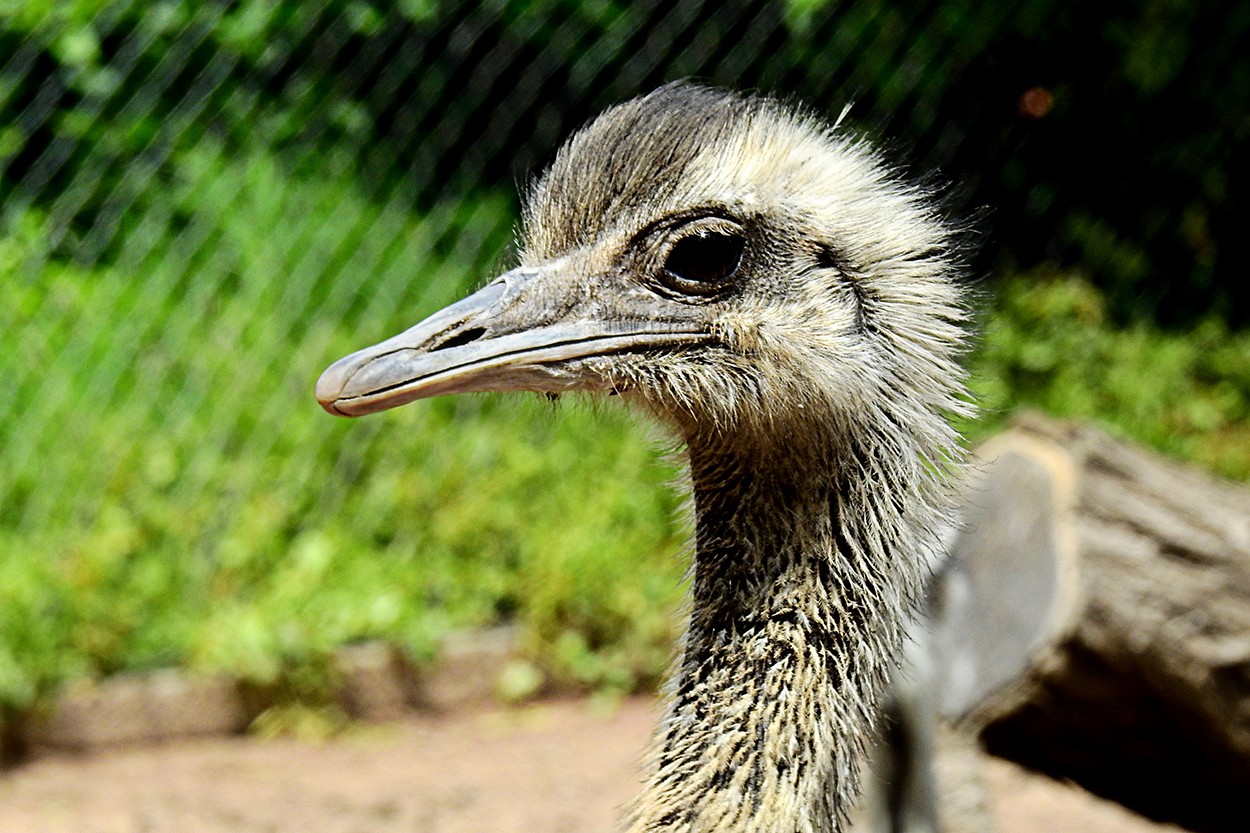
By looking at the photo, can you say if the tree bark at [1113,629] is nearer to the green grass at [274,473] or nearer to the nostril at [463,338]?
the green grass at [274,473]

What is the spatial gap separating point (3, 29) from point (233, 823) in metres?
2.85

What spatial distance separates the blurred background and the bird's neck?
2.68 m

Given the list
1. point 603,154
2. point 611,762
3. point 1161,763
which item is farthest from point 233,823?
point 603,154

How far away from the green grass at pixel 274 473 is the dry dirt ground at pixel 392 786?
24 cm

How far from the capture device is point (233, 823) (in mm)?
4180

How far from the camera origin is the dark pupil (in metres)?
2.16

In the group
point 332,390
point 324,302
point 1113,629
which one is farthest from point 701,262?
point 324,302

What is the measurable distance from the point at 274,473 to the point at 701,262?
3.30 metres

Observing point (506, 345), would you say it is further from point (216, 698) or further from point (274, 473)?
point (274, 473)

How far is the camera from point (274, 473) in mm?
5199

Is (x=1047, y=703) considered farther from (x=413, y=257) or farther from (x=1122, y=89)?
(x=1122, y=89)

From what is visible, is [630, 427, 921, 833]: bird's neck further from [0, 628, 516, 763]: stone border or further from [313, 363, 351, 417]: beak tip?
[0, 628, 516, 763]: stone border

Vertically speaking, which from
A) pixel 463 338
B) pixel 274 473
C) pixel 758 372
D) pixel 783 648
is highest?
pixel 758 372

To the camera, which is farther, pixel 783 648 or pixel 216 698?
pixel 216 698
